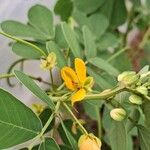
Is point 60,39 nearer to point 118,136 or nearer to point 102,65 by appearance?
point 102,65

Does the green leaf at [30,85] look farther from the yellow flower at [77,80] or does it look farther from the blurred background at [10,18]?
the blurred background at [10,18]

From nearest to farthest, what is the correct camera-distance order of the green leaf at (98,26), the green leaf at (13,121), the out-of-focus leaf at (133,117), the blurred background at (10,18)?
the green leaf at (13,121), the out-of-focus leaf at (133,117), the blurred background at (10,18), the green leaf at (98,26)

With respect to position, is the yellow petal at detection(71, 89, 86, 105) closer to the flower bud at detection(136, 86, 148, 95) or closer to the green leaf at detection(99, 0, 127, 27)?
the flower bud at detection(136, 86, 148, 95)

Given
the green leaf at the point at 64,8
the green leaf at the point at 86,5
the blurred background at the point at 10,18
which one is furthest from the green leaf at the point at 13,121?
the green leaf at the point at 86,5

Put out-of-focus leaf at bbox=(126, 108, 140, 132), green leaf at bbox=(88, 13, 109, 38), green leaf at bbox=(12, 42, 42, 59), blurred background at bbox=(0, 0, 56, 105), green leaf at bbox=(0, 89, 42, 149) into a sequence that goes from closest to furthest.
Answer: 1. green leaf at bbox=(0, 89, 42, 149)
2. out-of-focus leaf at bbox=(126, 108, 140, 132)
3. green leaf at bbox=(12, 42, 42, 59)
4. blurred background at bbox=(0, 0, 56, 105)
5. green leaf at bbox=(88, 13, 109, 38)

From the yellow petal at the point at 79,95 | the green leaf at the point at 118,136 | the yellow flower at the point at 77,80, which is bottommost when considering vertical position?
the green leaf at the point at 118,136

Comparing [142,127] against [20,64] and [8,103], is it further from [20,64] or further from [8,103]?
[20,64]

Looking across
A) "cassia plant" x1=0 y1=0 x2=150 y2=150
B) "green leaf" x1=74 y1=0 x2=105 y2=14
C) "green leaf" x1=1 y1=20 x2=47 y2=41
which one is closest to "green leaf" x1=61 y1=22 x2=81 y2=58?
"cassia plant" x1=0 y1=0 x2=150 y2=150

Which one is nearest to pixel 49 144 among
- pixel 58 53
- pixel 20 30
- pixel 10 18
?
pixel 58 53
